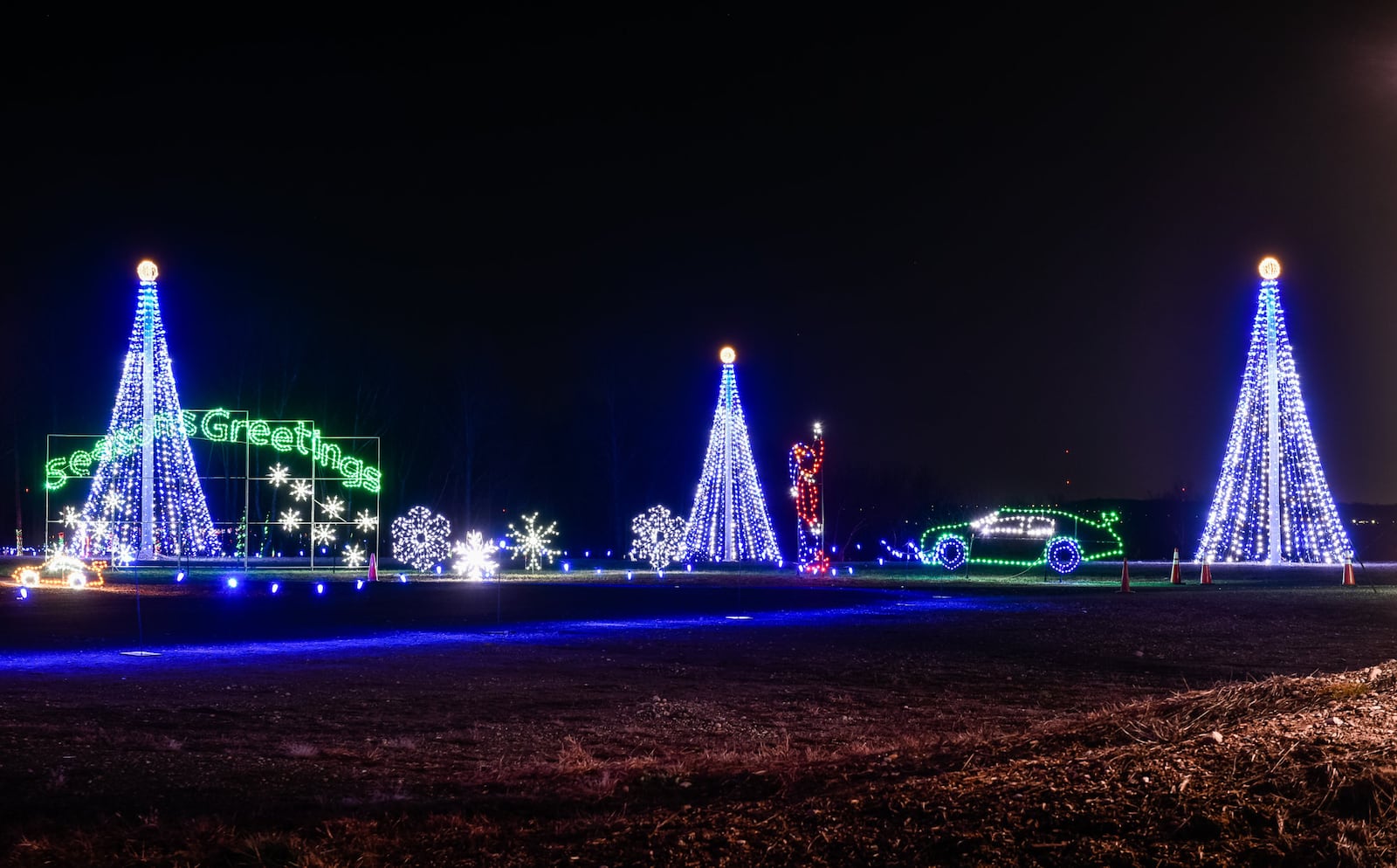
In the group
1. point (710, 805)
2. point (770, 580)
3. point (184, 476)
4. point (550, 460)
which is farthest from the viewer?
point (550, 460)

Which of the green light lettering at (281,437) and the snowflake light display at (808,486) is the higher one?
the green light lettering at (281,437)

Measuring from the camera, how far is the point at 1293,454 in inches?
1870

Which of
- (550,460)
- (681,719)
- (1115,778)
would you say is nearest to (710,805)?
(1115,778)

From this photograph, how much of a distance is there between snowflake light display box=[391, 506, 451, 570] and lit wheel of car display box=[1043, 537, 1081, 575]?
1872 centimetres

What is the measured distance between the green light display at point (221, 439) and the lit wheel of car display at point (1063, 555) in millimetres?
21318

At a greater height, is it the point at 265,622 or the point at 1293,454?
the point at 1293,454

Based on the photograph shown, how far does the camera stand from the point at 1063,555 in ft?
132

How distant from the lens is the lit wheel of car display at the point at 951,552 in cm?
4372

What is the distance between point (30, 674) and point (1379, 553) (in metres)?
56.0

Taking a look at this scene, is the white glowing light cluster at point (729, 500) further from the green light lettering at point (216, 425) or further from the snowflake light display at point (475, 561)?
the green light lettering at point (216, 425)

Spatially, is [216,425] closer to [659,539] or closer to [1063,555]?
[659,539]

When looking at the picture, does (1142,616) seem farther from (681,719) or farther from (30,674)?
(30,674)

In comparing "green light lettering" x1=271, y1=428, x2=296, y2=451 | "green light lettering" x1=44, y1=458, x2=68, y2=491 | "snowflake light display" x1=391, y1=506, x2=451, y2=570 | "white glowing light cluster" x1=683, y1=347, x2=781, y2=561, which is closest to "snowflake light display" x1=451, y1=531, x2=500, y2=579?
"snowflake light display" x1=391, y1=506, x2=451, y2=570

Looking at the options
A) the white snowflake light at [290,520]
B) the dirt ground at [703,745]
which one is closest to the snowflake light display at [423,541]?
the white snowflake light at [290,520]
